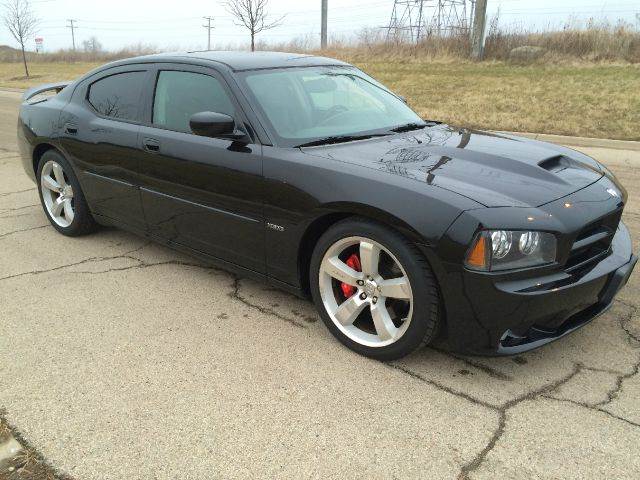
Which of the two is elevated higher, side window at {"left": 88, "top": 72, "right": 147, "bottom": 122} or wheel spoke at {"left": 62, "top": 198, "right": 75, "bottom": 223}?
side window at {"left": 88, "top": 72, "right": 147, "bottom": 122}

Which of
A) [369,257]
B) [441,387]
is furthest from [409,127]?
[441,387]

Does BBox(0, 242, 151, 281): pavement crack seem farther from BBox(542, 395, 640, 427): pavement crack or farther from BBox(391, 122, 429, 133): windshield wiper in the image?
BBox(542, 395, 640, 427): pavement crack

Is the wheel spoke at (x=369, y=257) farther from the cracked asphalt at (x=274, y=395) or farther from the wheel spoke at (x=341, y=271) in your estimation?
the cracked asphalt at (x=274, y=395)

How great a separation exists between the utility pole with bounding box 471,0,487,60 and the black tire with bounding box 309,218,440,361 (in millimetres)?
16906

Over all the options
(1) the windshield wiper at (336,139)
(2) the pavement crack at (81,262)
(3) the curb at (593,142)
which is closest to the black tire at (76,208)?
(2) the pavement crack at (81,262)

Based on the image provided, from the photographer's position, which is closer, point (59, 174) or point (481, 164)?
point (481, 164)

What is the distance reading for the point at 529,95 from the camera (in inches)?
508

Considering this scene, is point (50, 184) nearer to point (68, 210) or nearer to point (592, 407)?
point (68, 210)

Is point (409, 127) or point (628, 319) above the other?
point (409, 127)

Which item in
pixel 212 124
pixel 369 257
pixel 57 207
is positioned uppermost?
pixel 212 124

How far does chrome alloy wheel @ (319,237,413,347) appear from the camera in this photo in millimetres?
2920

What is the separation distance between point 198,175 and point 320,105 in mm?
908

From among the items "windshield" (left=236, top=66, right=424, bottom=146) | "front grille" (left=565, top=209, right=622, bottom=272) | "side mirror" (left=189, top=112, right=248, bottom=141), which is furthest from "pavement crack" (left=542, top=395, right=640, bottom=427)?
"side mirror" (left=189, top=112, right=248, bottom=141)

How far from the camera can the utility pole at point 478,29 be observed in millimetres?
17812
